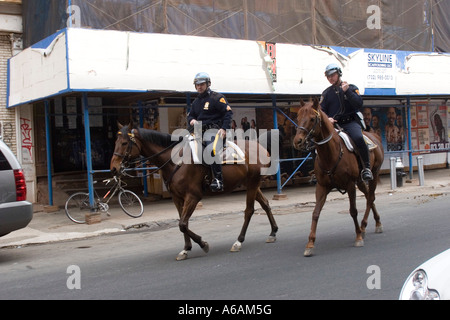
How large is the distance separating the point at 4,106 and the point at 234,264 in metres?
11.0

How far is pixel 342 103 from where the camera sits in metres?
8.60

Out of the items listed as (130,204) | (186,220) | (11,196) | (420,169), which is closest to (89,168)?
(130,204)

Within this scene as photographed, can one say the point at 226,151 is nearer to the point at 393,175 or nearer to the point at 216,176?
the point at 216,176

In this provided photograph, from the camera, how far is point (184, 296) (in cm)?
584

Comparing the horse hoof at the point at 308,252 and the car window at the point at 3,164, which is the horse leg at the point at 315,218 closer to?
the horse hoof at the point at 308,252

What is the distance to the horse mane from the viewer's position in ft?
26.6

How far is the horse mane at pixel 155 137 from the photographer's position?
810 centimetres

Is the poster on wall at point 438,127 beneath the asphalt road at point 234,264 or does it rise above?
above

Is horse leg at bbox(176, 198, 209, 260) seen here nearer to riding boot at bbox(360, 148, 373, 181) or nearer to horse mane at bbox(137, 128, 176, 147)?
horse mane at bbox(137, 128, 176, 147)

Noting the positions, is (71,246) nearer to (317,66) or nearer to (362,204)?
(362,204)

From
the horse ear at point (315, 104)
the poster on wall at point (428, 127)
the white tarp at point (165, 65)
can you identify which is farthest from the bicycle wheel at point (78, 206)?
the poster on wall at point (428, 127)

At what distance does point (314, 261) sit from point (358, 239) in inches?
50.9

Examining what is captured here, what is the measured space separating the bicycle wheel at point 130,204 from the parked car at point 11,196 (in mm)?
4538

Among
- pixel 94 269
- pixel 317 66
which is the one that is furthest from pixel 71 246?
pixel 317 66
